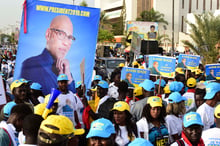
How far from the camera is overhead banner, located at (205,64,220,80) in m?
8.42

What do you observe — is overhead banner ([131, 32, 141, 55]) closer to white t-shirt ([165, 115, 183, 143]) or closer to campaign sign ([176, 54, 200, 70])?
campaign sign ([176, 54, 200, 70])

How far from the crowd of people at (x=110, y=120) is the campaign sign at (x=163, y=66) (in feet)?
7.05

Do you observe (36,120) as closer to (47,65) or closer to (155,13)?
(47,65)

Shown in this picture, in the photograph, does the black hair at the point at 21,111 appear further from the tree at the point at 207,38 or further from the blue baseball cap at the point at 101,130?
the tree at the point at 207,38

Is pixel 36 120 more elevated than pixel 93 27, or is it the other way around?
pixel 93 27

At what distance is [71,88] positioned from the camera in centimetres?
630

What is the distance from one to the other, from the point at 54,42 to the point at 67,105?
1.69 m

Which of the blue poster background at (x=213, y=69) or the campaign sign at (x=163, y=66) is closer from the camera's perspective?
the campaign sign at (x=163, y=66)

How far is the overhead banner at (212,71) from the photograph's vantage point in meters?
8.42

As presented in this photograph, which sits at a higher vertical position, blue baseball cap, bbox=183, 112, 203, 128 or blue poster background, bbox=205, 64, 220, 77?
blue poster background, bbox=205, 64, 220, 77

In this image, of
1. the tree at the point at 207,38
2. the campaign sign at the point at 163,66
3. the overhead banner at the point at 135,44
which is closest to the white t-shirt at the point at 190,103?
the campaign sign at the point at 163,66

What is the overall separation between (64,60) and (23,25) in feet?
3.45

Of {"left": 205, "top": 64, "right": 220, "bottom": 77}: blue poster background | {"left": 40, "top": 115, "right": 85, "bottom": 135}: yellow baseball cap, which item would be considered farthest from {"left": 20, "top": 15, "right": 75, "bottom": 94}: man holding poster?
{"left": 205, "top": 64, "right": 220, "bottom": 77}: blue poster background

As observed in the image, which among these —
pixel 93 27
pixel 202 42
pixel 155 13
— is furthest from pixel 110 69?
pixel 155 13
